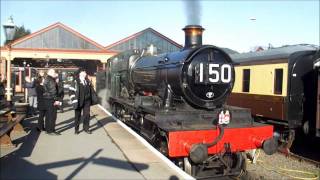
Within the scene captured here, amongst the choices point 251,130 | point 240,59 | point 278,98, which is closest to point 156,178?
point 251,130

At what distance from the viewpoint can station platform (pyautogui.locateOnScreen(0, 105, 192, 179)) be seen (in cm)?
638

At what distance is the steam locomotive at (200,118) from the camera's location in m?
7.59

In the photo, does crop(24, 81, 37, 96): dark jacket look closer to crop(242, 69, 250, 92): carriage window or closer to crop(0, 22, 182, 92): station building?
crop(242, 69, 250, 92): carriage window

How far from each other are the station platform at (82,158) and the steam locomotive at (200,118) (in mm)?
553

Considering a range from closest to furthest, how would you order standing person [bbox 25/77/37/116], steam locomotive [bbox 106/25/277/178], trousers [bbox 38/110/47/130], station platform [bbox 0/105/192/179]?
station platform [bbox 0/105/192/179]
steam locomotive [bbox 106/25/277/178]
trousers [bbox 38/110/47/130]
standing person [bbox 25/77/37/116]

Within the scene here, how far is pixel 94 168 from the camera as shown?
677 cm

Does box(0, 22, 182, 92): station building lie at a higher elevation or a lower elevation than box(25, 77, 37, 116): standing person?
higher

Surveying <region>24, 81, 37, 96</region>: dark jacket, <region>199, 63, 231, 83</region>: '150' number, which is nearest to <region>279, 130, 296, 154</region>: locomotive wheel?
<region>199, 63, 231, 83</region>: '150' number

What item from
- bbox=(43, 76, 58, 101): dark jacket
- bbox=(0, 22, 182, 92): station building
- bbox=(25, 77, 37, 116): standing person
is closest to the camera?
bbox=(43, 76, 58, 101): dark jacket

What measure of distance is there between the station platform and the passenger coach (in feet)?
14.2

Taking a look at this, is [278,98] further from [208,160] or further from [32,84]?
[32,84]

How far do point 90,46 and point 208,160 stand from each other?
30.9m

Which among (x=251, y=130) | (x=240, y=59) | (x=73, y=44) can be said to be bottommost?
(x=251, y=130)

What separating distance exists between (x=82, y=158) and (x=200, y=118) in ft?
7.97
